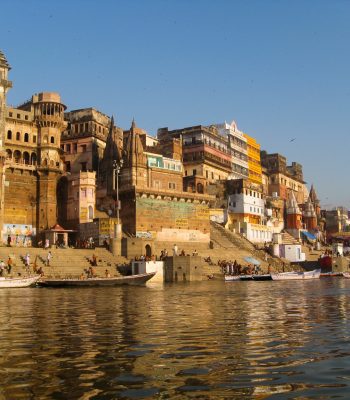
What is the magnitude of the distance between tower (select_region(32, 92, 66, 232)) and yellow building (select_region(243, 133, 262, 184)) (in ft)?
134

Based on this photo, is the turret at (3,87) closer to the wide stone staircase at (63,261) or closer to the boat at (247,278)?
the wide stone staircase at (63,261)

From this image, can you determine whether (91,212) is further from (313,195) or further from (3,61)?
(313,195)

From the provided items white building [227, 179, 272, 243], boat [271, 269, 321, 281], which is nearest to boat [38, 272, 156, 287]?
boat [271, 269, 321, 281]

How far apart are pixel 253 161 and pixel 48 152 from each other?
4764 cm

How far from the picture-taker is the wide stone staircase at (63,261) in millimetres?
39406

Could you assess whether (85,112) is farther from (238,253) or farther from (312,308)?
(312,308)

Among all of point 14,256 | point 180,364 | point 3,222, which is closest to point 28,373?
point 180,364

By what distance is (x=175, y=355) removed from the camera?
364 inches

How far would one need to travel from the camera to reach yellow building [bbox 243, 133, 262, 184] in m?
96.2

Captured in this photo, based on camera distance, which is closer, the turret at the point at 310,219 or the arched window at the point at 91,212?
the arched window at the point at 91,212

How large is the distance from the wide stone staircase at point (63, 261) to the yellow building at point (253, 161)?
175 feet

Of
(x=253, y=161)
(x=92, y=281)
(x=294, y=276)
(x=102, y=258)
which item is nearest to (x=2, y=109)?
(x=102, y=258)

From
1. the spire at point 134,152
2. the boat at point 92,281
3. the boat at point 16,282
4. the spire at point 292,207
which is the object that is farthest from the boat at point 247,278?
the spire at point 292,207

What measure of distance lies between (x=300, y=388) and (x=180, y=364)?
2.19m
